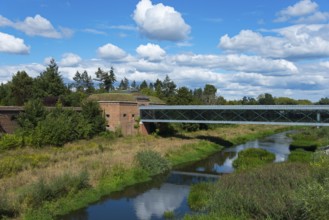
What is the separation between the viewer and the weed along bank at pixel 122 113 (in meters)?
51.5

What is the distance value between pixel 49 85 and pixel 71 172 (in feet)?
131

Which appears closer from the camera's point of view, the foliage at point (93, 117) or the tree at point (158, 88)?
the foliage at point (93, 117)

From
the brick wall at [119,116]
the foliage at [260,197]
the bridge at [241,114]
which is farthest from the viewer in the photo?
the brick wall at [119,116]

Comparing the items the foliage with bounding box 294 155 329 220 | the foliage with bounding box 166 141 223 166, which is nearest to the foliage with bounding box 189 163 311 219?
the foliage with bounding box 294 155 329 220

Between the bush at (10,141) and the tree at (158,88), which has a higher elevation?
the tree at (158,88)

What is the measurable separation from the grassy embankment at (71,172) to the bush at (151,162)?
615 mm

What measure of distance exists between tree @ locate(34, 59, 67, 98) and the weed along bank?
10933mm

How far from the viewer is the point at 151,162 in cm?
3338

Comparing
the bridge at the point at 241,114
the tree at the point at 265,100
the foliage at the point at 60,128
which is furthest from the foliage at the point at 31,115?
the tree at the point at 265,100

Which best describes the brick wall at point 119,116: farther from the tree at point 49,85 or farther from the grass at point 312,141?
the grass at point 312,141

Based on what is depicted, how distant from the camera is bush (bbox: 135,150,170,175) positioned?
32938 mm

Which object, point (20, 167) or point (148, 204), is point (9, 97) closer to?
point (20, 167)

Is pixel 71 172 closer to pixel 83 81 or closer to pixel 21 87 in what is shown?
pixel 21 87

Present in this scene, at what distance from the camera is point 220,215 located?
17047 mm
